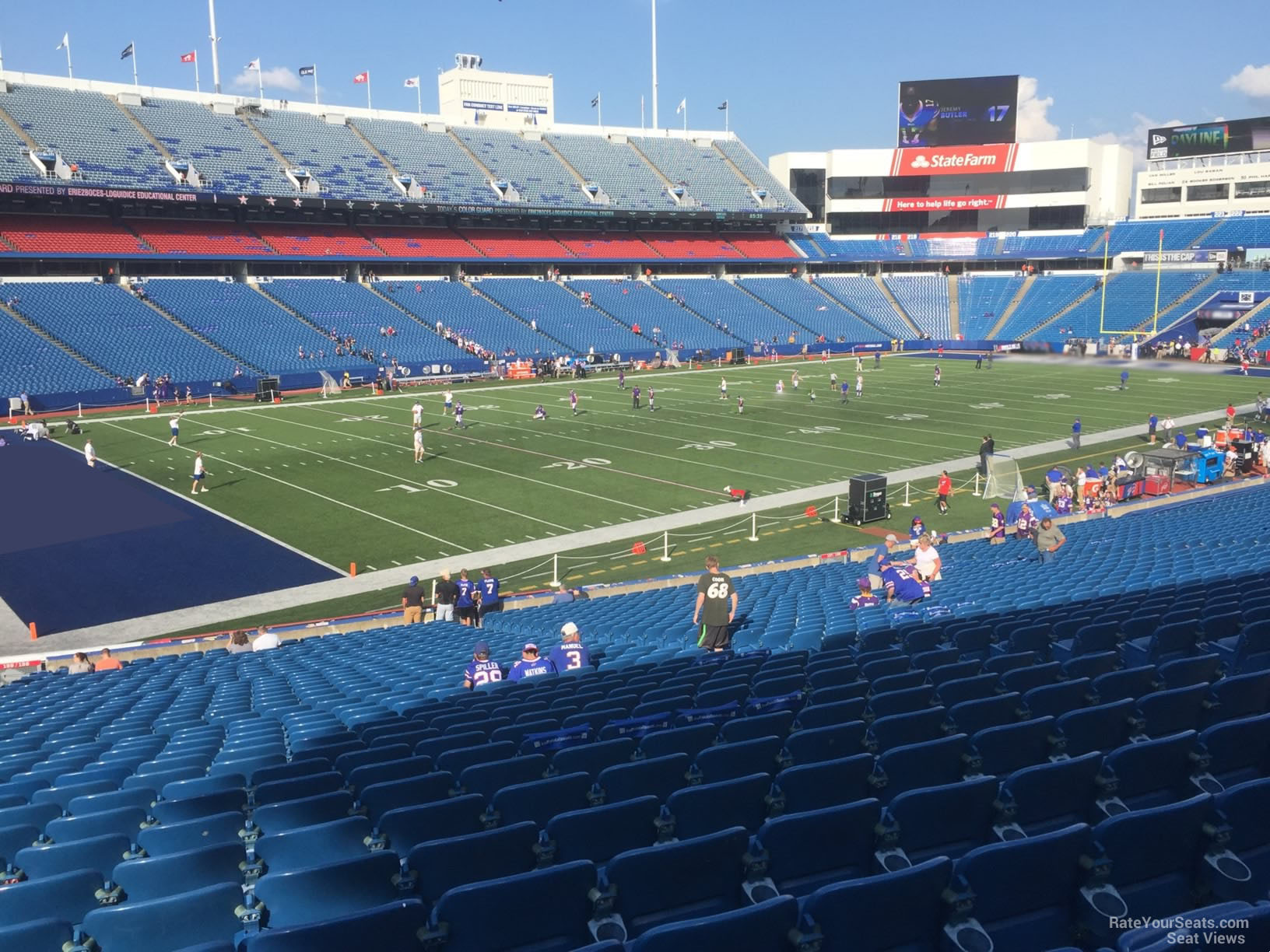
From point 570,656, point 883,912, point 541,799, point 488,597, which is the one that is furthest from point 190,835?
point 488,597

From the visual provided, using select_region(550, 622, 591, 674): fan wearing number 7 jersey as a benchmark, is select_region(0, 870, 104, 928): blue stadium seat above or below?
above

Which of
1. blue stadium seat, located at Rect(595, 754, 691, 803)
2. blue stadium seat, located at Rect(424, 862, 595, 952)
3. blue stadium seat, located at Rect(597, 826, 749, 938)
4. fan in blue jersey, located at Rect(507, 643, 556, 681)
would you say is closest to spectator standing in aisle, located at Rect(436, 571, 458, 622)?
fan in blue jersey, located at Rect(507, 643, 556, 681)

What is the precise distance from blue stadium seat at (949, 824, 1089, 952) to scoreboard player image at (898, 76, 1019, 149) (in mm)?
96507

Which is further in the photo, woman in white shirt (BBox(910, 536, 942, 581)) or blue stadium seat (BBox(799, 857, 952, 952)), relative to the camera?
woman in white shirt (BBox(910, 536, 942, 581))

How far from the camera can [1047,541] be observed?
59.7ft

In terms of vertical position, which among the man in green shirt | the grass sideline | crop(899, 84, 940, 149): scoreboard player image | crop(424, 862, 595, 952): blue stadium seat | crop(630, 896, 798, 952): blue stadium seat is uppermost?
crop(899, 84, 940, 149): scoreboard player image

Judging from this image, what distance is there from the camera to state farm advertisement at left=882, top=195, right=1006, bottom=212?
9256 cm

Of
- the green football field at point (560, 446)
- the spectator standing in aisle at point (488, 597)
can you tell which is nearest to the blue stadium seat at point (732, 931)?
Answer: the spectator standing in aisle at point (488, 597)

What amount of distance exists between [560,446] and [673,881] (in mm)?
34487

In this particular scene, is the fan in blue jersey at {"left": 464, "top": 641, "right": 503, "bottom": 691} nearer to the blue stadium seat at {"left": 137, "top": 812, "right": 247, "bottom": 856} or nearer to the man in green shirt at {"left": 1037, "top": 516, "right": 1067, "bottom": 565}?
the blue stadium seat at {"left": 137, "top": 812, "right": 247, "bottom": 856}

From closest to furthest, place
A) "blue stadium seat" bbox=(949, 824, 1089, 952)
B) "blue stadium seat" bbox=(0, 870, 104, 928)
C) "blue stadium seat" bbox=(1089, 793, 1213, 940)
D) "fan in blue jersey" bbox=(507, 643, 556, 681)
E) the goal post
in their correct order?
"blue stadium seat" bbox=(949, 824, 1089, 952)
"blue stadium seat" bbox=(1089, 793, 1213, 940)
"blue stadium seat" bbox=(0, 870, 104, 928)
"fan in blue jersey" bbox=(507, 643, 556, 681)
the goal post

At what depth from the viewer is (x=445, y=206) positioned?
70.7 meters

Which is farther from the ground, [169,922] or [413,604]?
[169,922]

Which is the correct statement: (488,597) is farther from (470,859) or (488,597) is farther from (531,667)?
(470,859)
